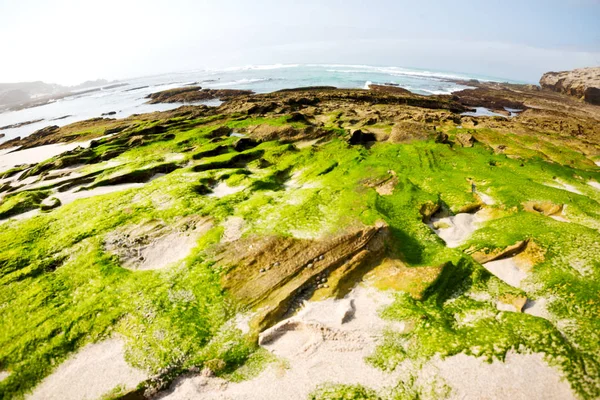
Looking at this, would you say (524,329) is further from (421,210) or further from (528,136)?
(528,136)

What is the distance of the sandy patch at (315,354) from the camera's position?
29.5ft

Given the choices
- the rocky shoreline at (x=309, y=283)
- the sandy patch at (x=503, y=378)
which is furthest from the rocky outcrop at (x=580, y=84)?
the sandy patch at (x=503, y=378)

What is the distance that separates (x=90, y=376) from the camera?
941cm

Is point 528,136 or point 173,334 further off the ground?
point 528,136

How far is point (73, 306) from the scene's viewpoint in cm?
1176

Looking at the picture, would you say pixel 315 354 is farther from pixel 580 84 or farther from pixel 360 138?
pixel 580 84

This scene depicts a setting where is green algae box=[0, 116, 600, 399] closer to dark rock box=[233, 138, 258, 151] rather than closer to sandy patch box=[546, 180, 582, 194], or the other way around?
sandy patch box=[546, 180, 582, 194]

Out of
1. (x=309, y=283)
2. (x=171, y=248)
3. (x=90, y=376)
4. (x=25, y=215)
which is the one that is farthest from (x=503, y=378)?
(x=25, y=215)

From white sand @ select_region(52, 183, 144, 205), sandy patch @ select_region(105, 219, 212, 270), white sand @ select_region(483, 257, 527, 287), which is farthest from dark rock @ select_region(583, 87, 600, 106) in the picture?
white sand @ select_region(52, 183, 144, 205)

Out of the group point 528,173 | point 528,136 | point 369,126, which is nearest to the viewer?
point 528,173

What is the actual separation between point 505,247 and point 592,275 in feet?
9.98

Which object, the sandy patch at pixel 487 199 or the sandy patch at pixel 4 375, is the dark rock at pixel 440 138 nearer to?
the sandy patch at pixel 487 199

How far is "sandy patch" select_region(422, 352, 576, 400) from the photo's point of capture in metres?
8.10

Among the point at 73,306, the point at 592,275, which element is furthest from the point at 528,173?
the point at 73,306
